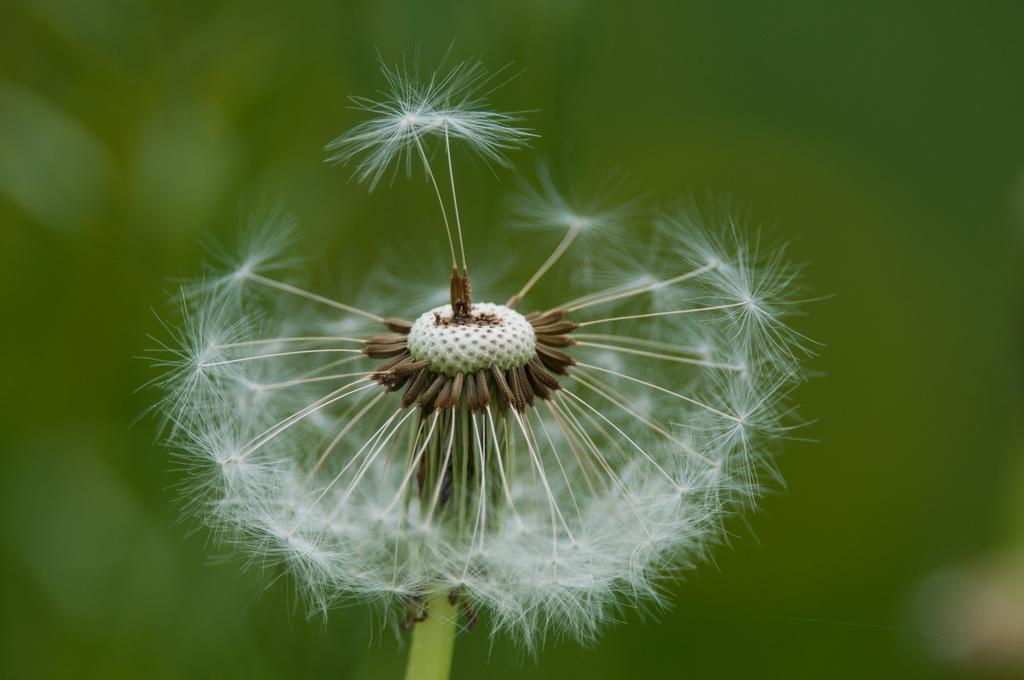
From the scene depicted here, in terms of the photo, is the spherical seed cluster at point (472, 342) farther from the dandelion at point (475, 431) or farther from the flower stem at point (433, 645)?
the flower stem at point (433, 645)

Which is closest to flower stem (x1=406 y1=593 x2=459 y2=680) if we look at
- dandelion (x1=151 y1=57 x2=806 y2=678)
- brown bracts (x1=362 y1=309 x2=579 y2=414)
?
dandelion (x1=151 y1=57 x2=806 y2=678)

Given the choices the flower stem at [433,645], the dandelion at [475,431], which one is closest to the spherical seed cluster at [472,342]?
the dandelion at [475,431]

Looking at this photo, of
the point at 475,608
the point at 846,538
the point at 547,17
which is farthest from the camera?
the point at 846,538

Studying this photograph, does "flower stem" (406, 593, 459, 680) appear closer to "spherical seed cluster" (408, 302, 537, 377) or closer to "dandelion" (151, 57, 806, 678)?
"dandelion" (151, 57, 806, 678)

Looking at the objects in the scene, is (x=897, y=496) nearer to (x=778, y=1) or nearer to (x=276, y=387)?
(x=778, y=1)

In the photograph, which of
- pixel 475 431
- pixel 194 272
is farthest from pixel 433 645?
pixel 194 272

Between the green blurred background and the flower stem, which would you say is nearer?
the flower stem

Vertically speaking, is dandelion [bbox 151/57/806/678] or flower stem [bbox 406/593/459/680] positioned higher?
dandelion [bbox 151/57/806/678]

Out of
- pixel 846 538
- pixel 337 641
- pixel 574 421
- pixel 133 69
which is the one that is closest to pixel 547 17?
pixel 133 69
